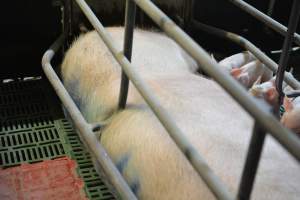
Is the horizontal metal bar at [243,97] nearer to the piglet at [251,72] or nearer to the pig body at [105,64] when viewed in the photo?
the pig body at [105,64]

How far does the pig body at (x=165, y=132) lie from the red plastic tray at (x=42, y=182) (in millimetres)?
275

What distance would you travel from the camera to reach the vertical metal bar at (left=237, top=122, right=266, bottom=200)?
79cm

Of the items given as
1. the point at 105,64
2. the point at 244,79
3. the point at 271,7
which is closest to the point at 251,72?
the point at 244,79

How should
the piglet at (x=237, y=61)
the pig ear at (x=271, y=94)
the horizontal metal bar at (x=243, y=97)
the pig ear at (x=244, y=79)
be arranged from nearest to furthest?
the horizontal metal bar at (x=243, y=97), the pig ear at (x=271, y=94), the pig ear at (x=244, y=79), the piglet at (x=237, y=61)

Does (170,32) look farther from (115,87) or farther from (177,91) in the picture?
(115,87)

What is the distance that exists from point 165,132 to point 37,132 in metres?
0.87

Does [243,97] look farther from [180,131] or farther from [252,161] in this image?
[180,131]

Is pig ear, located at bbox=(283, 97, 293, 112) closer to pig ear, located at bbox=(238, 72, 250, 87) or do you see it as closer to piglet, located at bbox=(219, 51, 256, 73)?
pig ear, located at bbox=(238, 72, 250, 87)

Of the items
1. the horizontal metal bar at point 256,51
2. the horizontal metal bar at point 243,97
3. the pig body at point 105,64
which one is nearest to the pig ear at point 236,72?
the horizontal metal bar at point 256,51

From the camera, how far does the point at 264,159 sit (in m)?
1.28

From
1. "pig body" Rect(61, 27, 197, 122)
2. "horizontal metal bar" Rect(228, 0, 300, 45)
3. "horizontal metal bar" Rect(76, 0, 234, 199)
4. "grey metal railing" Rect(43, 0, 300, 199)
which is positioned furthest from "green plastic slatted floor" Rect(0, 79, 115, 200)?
"horizontal metal bar" Rect(228, 0, 300, 45)

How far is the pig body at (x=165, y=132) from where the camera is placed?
Result: 1.24 metres

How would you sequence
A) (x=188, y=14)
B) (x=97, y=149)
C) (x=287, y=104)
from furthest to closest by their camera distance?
(x=188, y=14)
(x=287, y=104)
(x=97, y=149)

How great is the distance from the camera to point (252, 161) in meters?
0.83
